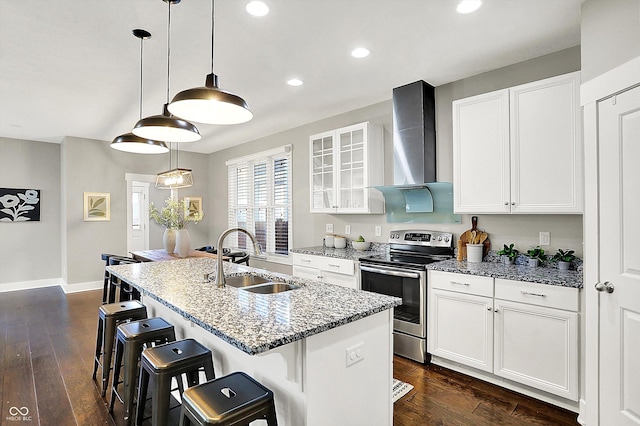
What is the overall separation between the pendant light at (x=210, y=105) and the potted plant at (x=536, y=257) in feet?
8.07

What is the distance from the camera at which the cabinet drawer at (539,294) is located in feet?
7.38

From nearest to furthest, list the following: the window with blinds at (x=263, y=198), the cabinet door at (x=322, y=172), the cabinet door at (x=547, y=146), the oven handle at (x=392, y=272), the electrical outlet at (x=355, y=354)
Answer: the electrical outlet at (x=355, y=354) → the cabinet door at (x=547, y=146) → the oven handle at (x=392, y=272) → the cabinet door at (x=322, y=172) → the window with blinds at (x=263, y=198)

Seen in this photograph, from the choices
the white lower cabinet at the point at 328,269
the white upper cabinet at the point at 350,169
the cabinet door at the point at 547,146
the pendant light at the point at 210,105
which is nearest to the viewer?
the pendant light at the point at 210,105

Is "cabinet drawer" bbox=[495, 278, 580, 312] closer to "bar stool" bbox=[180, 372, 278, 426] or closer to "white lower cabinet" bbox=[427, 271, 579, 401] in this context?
"white lower cabinet" bbox=[427, 271, 579, 401]

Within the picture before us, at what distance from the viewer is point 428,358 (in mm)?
3045

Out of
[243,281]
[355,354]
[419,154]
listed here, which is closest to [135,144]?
[243,281]

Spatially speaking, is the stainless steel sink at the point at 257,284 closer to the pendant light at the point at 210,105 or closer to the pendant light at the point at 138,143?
the pendant light at the point at 210,105

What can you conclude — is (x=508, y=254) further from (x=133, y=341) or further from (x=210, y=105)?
(x=133, y=341)

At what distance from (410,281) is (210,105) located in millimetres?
2192

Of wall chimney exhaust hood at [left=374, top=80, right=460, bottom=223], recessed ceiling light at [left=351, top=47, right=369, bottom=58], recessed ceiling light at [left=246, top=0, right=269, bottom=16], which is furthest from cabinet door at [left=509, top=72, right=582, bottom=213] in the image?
recessed ceiling light at [left=246, top=0, right=269, bottom=16]

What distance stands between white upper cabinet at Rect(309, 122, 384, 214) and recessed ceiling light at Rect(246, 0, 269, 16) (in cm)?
184

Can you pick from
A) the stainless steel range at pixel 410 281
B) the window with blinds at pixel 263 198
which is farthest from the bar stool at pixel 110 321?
the window with blinds at pixel 263 198

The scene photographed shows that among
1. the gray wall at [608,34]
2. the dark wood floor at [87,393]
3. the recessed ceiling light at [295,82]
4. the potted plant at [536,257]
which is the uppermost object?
the recessed ceiling light at [295,82]

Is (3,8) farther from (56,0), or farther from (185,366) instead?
(185,366)
